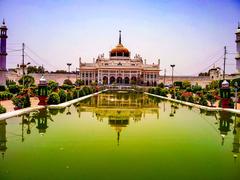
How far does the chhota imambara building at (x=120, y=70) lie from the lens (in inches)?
2432

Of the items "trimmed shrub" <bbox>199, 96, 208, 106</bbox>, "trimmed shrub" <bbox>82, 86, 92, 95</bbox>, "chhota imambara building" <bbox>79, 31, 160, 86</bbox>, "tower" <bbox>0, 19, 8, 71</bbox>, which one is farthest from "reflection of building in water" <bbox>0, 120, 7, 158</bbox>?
"chhota imambara building" <bbox>79, 31, 160, 86</bbox>

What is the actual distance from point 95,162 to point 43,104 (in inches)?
447

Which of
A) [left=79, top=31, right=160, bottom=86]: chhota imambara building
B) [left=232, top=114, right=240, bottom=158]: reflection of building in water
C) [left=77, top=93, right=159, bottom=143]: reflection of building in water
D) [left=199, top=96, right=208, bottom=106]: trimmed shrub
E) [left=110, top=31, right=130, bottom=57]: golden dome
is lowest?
[left=77, top=93, right=159, bottom=143]: reflection of building in water

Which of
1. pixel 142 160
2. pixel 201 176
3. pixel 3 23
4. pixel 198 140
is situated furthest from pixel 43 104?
pixel 3 23

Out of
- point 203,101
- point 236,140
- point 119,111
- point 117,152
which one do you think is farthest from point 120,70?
point 117,152

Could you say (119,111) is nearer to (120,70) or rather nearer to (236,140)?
(236,140)

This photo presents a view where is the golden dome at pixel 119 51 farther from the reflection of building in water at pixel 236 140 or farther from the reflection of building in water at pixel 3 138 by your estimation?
the reflection of building in water at pixel 3 138

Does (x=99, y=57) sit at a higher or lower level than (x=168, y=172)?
higher

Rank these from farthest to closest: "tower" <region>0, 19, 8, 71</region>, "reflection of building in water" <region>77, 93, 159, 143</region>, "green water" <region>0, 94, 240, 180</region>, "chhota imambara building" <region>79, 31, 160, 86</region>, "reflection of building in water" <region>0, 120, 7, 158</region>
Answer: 1. "chhota imambara building" <region>79, 31, 160, 86</region>
2. "tower" <region>0, 19, 8, 71</region>
3. "reflection of building in water" <region>77, 93, 159, 143</region>
4. "reflection of building in water" <region>0, 120, 7, 158</region>
5. "green water" <region>0, 94, 240, 180</region>

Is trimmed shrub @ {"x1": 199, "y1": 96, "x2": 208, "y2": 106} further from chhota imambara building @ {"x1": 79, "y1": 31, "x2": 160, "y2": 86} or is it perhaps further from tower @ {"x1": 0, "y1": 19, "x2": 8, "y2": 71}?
chhota imambara building @ {"x1": 79, "y1": 31, "x2": 160, "y2": 86}

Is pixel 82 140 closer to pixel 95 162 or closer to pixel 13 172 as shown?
pixel 95 162

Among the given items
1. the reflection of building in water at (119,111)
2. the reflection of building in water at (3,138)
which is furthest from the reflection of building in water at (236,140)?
the reflection of building in water at (3,138)

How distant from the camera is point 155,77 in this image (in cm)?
6400

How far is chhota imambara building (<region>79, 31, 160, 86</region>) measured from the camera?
61763 mm
